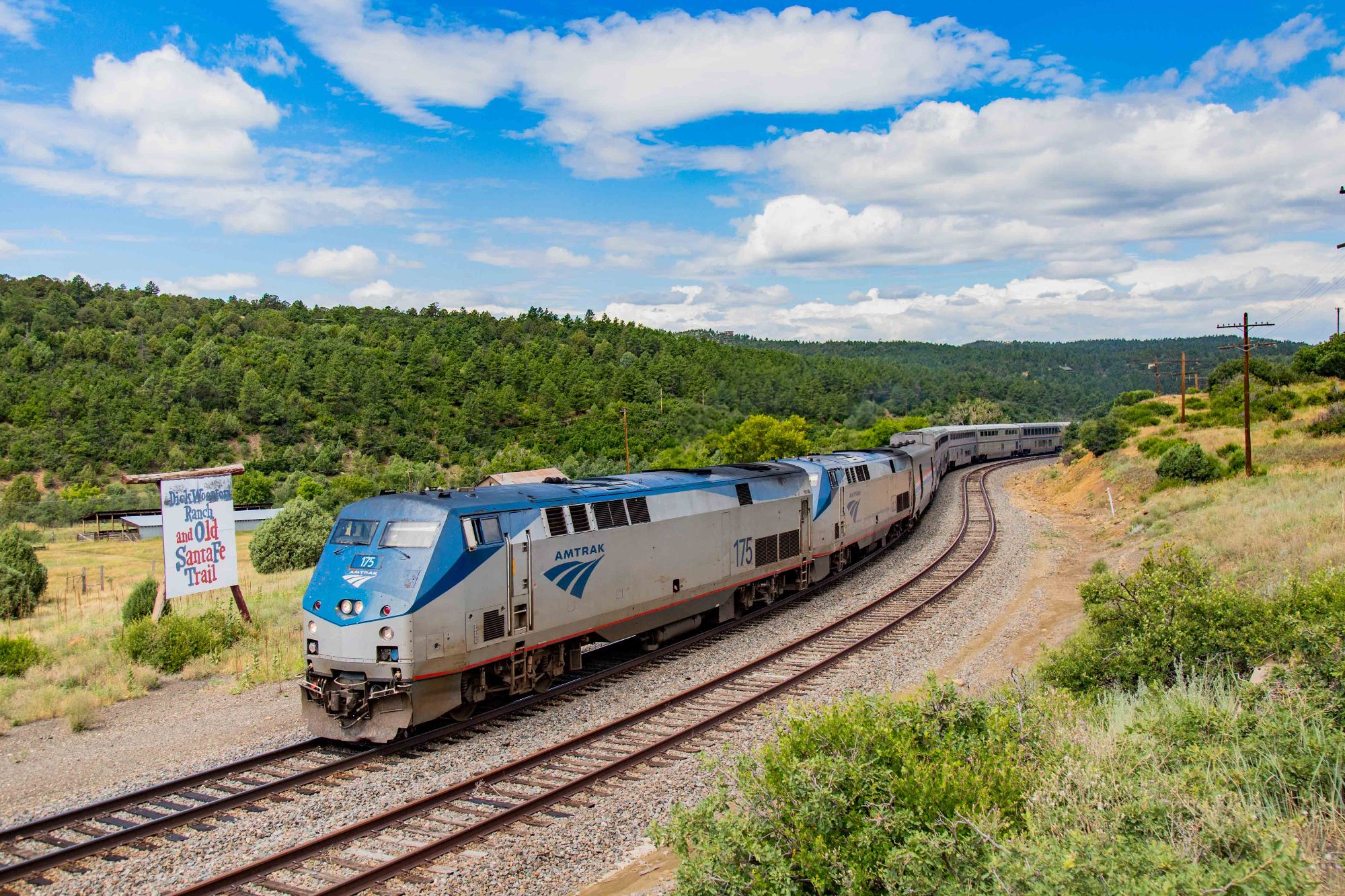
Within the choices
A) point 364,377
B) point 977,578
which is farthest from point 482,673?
point 364,377

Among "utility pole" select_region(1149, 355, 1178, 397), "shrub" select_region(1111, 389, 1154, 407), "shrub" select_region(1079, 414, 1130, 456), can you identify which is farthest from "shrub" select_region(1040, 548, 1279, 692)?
"shrub" select_region(1111, 389, 1154, 407)

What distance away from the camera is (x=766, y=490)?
67.3ft

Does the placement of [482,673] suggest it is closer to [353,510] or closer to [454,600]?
[454,600]

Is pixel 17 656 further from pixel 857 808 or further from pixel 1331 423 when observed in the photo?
pixel 1331 423

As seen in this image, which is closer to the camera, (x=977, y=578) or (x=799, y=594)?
(x=799, y=594)

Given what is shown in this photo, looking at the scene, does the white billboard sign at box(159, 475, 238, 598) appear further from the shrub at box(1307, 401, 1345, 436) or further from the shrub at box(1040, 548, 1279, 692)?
the shrub at box(1307, 401, 1345, 436)

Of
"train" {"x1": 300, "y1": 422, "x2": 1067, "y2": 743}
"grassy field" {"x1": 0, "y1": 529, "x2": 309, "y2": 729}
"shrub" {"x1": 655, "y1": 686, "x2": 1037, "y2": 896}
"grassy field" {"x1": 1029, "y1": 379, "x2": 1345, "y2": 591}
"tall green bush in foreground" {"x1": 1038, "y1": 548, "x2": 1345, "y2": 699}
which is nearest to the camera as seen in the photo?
"shrub" {"x1": 655, "y1": 686, "x2": 1037, "y2": 896}

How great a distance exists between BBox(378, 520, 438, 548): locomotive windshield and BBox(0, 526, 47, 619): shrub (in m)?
26.6

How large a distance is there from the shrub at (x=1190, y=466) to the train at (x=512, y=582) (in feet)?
81.2

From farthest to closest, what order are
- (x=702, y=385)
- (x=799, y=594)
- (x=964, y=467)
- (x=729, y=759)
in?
(x=702, y=385), (x=964, y=467), (x=799, y=594), (x=729, y=759)

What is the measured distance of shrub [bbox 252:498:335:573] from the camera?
40.0m

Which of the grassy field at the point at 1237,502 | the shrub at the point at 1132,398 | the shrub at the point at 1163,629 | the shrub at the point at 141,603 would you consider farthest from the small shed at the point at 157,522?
the shrub at the point at 1132,398

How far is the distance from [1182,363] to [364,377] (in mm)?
79216

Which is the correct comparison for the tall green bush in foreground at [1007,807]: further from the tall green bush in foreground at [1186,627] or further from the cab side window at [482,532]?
the cab side window at [482,532]
